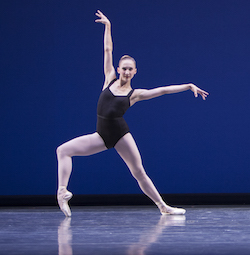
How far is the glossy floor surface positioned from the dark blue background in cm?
108

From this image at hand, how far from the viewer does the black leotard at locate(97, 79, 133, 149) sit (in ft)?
13.2

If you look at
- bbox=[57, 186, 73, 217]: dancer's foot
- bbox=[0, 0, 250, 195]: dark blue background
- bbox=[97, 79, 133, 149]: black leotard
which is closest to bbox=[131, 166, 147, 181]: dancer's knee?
bbox=[97, 79, 133, 149]: black leotard

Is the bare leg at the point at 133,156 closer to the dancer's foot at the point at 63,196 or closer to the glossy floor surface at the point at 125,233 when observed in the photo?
the glossy floor surface at the point at 125,233

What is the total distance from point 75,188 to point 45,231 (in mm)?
2375

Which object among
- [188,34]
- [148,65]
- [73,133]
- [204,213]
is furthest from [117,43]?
[204,213]

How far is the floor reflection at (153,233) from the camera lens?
2.49 metres

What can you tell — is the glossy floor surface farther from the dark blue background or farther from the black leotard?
the dark blue background

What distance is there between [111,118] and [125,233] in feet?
4.15

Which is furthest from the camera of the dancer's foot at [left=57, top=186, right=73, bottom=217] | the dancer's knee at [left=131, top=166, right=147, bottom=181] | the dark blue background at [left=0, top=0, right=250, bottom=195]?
the dark blue background at [left=0, top=0, right=250, bottom=195]

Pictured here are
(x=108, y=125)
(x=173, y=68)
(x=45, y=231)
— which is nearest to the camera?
(x=45, y=231)

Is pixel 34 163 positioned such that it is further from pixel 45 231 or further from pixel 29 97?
pixel 45 231

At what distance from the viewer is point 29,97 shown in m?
5.52

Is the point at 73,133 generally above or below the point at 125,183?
above

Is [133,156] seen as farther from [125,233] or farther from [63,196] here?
[125,233]
